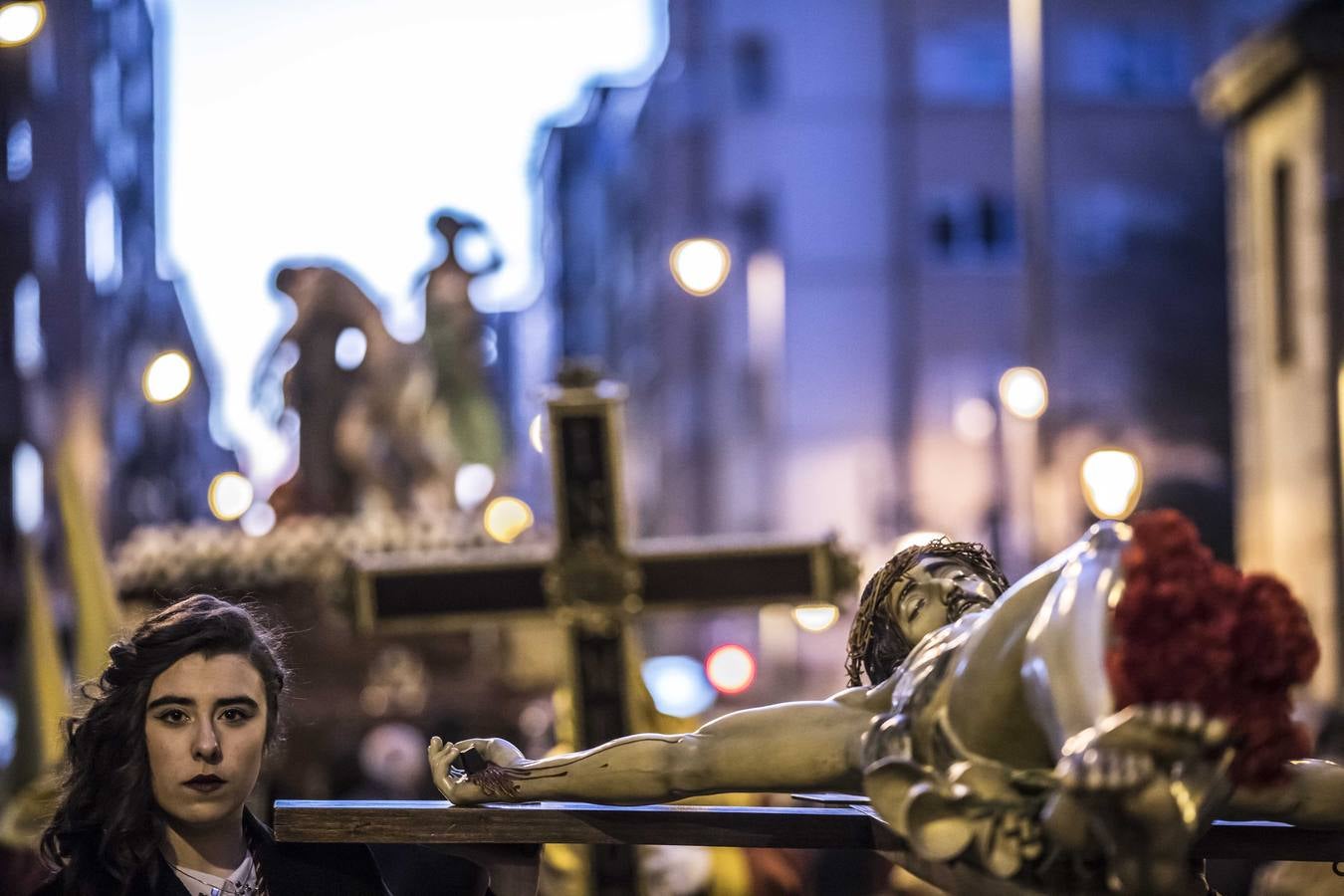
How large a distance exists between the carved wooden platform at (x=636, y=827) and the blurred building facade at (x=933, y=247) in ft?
103

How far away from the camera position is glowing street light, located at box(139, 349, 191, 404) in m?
11.3

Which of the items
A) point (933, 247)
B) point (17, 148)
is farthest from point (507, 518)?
point (933, 247)

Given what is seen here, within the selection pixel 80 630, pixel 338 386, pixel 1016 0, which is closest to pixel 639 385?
pixel 1016 0

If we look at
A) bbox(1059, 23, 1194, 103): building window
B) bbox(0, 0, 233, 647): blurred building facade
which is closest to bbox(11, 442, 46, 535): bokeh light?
bbox(0, 0, 233, 647): blurred building facade

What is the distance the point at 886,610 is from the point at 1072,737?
2.80 feet

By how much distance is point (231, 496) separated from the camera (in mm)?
17016

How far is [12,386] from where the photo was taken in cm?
3294

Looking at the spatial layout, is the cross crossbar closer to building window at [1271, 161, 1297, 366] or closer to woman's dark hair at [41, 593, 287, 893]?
woman's dark hair at [41, 593, 287, 893]

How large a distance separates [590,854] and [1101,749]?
5093 millimetres

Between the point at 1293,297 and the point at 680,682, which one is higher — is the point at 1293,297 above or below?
above

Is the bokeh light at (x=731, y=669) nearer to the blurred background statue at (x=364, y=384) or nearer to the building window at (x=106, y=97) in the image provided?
the building window at (x=106, y=97)

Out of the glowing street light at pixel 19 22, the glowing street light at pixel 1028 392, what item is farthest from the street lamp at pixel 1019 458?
the glowing street light at pixel 19 22

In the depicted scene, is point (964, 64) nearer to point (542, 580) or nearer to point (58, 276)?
point (58, 276)

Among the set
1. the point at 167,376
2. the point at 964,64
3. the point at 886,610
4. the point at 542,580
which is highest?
the point at 964,64
